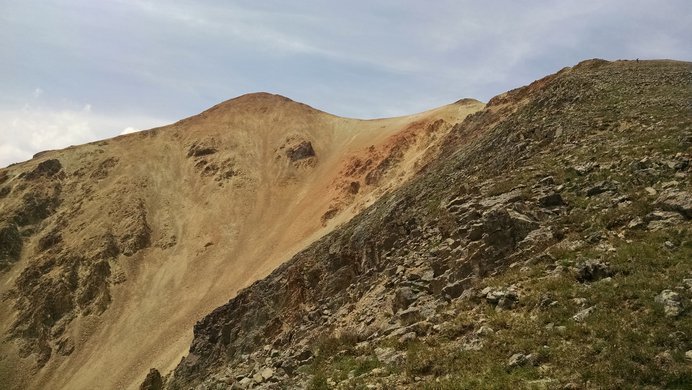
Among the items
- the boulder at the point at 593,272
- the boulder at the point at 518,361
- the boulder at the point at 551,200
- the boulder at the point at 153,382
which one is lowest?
the boulder at the point at 153,382

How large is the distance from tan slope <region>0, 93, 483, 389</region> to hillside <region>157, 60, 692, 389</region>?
1004 inches

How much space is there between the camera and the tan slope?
2237 inches

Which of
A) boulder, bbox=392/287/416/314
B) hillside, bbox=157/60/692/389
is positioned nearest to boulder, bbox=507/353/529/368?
hillside, bbox=157/60/692/389

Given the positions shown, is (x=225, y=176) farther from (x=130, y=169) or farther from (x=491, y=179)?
(x=491, y=179)

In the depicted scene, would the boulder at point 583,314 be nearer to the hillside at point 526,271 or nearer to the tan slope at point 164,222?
the hillside at point 526,271

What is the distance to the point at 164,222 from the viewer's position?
7450 centimetres

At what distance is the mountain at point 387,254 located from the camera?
1195 cm

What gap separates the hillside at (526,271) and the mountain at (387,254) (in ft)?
0.26

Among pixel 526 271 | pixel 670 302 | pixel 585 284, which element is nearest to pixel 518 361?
pixel 670 302

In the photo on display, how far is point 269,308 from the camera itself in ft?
113

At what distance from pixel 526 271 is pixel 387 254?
1069 cm

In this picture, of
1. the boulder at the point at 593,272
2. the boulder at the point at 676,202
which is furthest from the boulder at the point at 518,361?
the boulder at the point at 676,202

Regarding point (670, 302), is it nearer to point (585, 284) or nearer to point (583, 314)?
point (583, 314)

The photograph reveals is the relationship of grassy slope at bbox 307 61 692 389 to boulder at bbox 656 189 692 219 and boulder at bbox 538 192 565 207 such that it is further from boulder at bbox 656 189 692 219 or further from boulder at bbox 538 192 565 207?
boulder at bbox 538 192 565 207
